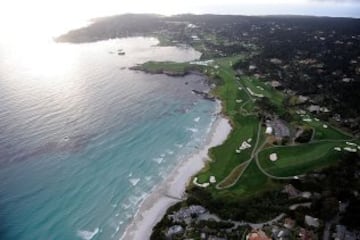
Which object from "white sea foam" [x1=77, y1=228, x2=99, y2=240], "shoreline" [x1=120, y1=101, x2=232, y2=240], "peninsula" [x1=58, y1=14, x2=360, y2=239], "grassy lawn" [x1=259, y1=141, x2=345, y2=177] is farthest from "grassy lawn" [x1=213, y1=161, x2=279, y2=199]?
"white sea foam" [x1=77, y1=228, x2=99, y2=240]

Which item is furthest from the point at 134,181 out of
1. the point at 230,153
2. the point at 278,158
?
the point at 278,158

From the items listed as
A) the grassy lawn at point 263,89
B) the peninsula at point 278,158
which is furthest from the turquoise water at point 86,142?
the grassy lawn at point 263,89

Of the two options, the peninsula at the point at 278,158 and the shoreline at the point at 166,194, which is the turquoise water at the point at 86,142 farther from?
the peninsula at the point at 278,158

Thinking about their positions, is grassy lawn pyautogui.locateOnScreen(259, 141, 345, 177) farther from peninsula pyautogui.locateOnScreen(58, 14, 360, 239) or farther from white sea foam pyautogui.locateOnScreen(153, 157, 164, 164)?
white sea foam pyautogui.locateOnScreen(153, 157, 164, 164)

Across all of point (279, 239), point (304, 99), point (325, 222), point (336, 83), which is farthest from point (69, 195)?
point (336, 83)

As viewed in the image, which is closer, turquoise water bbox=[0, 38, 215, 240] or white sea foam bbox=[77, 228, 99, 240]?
white sea foam bbox=[77, 228, 99, 240]

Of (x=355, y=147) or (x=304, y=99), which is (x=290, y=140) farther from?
(x=304, y=99)
